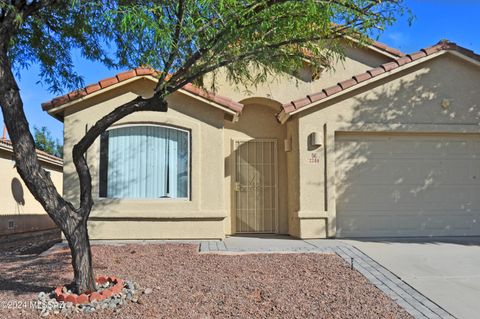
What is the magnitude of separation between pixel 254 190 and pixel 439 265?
4994 mm

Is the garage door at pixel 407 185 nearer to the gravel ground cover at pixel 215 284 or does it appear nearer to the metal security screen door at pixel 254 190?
the metal security screen door at pixel 254 190

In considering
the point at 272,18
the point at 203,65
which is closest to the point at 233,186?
the point at 203,65

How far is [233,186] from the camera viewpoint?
11.6 metres

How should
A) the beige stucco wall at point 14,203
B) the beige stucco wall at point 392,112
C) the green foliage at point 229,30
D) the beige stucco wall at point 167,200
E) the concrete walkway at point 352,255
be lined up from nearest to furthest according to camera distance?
1. the green foliage at point 229,30
2. the concrete walkway at point 352,255
3. the beige stucco wall at point 167,200
4. the beige stucco wall at point 392,112
5. the beige stucco wall at point 14,203

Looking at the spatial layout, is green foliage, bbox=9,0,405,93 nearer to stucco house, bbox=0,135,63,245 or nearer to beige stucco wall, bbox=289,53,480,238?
beige stucco wall, bbox=289,53,480,238

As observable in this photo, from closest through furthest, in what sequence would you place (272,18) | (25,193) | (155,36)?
(155,36), (272,18), (25,193)

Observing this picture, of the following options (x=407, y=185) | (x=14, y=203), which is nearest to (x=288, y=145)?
(x=407, y=185)

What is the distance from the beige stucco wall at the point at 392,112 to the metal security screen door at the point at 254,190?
1.35m

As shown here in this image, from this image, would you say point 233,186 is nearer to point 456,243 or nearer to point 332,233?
point 332,233

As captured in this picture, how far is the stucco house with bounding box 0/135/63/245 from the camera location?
1471 cm

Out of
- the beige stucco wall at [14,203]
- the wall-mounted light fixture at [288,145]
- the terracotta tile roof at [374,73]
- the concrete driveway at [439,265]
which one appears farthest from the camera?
the beige stucco wall at [14,203]

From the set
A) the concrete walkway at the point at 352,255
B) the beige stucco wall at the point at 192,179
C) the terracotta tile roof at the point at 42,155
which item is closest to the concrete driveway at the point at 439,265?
the concrete walkway at the point at 352,255

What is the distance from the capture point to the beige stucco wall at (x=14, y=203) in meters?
14.9

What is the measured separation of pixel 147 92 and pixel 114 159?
1655mm
